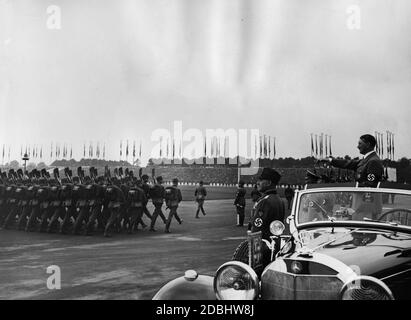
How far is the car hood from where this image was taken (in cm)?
281

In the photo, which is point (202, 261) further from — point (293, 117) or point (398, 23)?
point (398, 23)

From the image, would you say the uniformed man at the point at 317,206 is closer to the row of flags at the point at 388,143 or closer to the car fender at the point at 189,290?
the car fender at the point at 189,290

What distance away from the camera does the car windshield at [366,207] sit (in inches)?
139

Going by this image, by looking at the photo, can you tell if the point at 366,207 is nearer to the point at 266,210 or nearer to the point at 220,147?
the point at 266,210

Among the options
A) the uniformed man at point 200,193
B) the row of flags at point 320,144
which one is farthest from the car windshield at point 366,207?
the uniformed man at point 200,193

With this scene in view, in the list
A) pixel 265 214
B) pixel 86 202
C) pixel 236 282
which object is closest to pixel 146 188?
pixel 86 202

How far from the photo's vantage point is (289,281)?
2.73m

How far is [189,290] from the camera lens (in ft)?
10.3

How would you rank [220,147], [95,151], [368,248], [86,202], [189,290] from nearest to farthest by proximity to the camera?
[368,248], [189,290], [220,147], [86,202], [95,151]

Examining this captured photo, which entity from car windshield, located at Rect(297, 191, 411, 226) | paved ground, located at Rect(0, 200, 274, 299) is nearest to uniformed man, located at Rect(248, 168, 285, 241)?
car windshield, located at Rect(297, 191, 411, 226)

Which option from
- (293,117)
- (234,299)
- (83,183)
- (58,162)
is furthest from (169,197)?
(234,299)

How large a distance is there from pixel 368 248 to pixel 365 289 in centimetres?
62

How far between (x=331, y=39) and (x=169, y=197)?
19.6ft

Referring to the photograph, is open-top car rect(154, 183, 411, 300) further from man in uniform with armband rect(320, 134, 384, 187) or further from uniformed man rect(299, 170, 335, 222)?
man in uniform with armband rect(320, 134, 384, 187)
